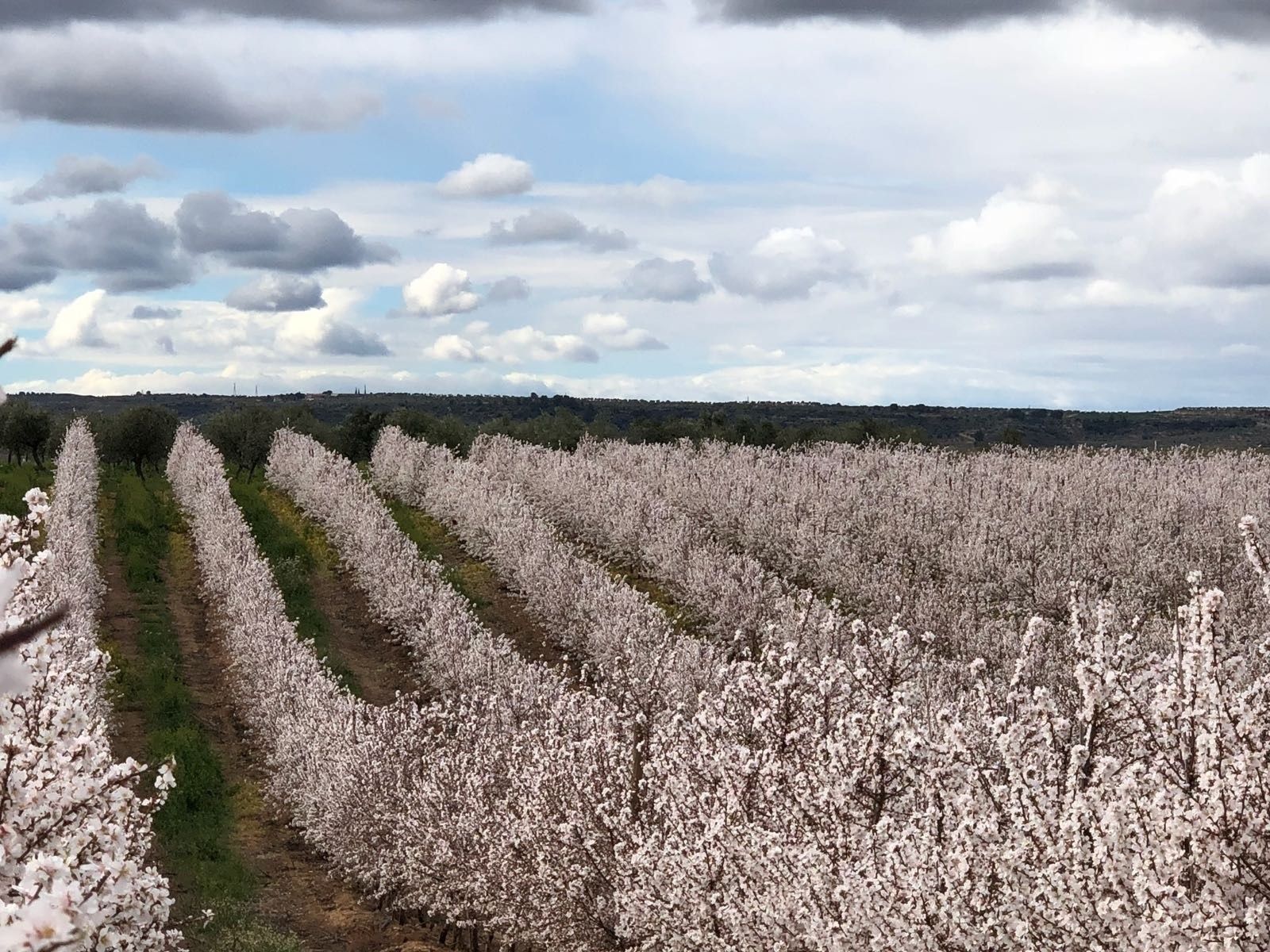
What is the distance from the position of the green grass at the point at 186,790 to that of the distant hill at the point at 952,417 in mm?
54945

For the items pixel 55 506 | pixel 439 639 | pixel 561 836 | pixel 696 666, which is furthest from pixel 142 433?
pixel 561 836

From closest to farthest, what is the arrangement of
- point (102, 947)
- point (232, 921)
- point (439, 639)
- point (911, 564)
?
point (102, 947), point (232, 921), point (439, 639), point (911, 564)

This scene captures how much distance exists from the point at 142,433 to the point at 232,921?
64.9 m

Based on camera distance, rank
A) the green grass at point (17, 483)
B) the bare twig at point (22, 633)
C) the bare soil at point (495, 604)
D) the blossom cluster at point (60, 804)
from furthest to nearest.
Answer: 1. the green grass at point (17, 483)
2. the bare soil at point (495, 604)
3. the blossom cluster at point (60, 804)
4. the bare twig at point (22, 633)

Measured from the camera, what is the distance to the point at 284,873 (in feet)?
82.4

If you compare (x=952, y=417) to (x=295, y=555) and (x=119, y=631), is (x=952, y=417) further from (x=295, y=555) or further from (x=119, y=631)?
(x=119, y=631)

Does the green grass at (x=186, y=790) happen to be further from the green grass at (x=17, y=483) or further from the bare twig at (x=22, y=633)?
the green grass at (x=17, y=483)

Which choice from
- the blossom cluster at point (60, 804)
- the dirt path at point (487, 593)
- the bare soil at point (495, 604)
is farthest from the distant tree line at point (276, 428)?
the blossom cluster at point (60, 804)

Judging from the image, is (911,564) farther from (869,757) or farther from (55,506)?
(55,506)

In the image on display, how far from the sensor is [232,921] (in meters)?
21.2

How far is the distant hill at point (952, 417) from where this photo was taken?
123 meters

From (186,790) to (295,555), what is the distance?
76.6 ft

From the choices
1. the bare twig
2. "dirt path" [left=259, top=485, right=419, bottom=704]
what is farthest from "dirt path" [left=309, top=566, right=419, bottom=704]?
the bare twig

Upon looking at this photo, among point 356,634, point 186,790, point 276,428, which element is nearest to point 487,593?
point 356,634
